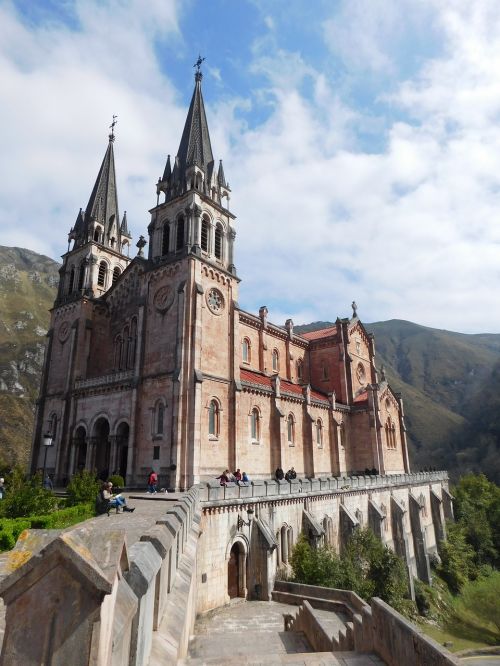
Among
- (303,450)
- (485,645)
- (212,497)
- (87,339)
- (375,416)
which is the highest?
(87,339)

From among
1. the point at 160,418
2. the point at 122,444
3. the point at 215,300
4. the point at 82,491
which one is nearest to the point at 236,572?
the point at 82,491

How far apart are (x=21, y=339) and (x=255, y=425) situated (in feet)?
345

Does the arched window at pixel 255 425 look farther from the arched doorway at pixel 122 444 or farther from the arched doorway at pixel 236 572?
the arched doorway at pixel 236 572

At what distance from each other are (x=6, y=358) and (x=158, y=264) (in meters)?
89.0

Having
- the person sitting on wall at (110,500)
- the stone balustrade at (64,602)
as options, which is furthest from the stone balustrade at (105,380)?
the stone balustrade at (64,602)

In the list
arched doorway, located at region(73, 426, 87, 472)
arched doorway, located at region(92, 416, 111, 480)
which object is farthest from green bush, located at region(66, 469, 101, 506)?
arched doorway, located at region(73, 426, 87, 472)

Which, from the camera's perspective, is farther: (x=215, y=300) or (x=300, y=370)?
(x=300, y=370)

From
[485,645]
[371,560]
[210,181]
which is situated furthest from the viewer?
[210,181]

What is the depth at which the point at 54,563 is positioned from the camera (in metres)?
2.48

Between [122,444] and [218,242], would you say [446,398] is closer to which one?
[218,242]

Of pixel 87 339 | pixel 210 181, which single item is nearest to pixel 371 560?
pixel 87 339

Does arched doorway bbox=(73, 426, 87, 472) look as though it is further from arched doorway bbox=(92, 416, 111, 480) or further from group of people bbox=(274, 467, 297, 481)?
group of people bbox=(274, 467, 297, 481)

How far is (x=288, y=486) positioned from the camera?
24.8 m

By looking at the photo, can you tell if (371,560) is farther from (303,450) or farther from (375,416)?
(375,416)
